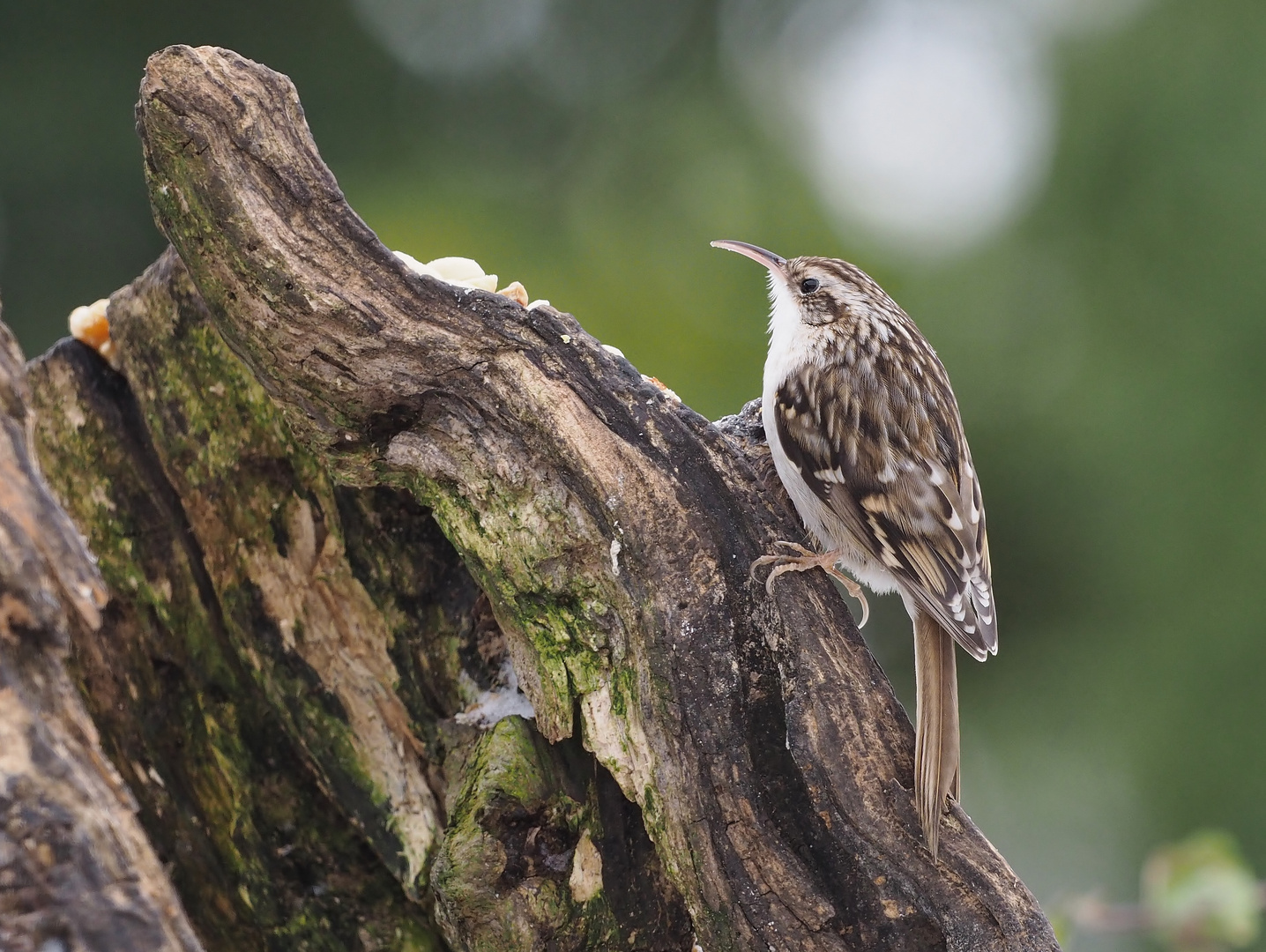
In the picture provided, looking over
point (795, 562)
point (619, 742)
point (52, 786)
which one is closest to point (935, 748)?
point (795, 562)

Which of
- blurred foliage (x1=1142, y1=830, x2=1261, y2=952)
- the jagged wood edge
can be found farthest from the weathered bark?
blurred foliage (x1=1142, y1=830, x2=1261, y2=952)

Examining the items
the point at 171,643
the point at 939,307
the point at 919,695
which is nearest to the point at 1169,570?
the point at 939,307

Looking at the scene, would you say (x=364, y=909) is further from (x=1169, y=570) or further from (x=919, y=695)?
(x=1169, y=570)

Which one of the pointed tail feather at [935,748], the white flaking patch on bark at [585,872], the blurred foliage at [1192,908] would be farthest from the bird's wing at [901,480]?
the white flaking patch on bark at [585,872]

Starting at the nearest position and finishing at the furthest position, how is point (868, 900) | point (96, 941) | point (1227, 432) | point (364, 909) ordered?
1. point (96, 941)
2. point (868, 900)
3. point (364, 909)
4. point (1227, 432)

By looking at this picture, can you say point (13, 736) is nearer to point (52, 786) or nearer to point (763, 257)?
point (52, 786)

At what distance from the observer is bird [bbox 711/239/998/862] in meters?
2.29

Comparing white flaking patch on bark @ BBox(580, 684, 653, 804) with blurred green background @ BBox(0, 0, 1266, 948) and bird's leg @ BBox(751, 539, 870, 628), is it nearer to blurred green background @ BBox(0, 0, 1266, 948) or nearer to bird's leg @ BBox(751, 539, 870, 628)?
bird's leg @ BBox(751, 539, 870, 628)

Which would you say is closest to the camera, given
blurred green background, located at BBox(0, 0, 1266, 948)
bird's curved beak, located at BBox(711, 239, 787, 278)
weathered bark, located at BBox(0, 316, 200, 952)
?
weathered bark, located at BBox(0, 316, 200, 952)

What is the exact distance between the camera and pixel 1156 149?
270 inches

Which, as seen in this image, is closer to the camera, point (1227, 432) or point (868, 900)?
point (868, 900)

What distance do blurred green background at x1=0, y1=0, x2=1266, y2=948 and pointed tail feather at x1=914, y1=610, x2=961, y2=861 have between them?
407 centimetres

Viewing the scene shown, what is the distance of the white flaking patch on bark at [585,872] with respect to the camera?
2.08 m

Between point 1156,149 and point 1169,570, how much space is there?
7.41 ft
